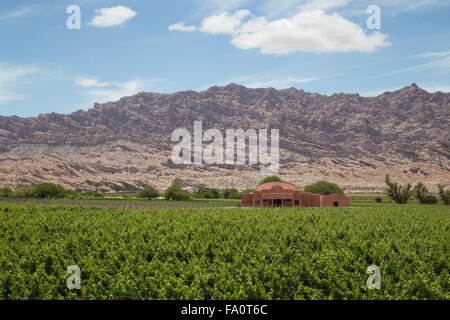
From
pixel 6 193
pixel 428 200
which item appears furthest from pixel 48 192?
pixel 428 200

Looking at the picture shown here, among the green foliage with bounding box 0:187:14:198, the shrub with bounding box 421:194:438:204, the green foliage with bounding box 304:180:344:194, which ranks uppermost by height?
the green foliage with bounding box 304:180:344:194

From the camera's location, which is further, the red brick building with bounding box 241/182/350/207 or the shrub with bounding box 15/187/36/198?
the shrub with bounding box 15/187/36/198

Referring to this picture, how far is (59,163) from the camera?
525 ft

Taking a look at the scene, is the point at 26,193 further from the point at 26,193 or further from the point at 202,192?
the point at 202,192

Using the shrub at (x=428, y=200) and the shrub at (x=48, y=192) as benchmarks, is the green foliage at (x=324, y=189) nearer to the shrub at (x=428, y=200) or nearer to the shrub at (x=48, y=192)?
the shrub at (x=428, y=200)

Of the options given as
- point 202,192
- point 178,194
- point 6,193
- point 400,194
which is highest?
point 400,194

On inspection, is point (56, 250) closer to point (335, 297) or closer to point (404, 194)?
point (335, 297)

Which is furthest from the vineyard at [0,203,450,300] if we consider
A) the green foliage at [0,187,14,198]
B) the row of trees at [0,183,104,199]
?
the row of trees at [0,183,104,199]

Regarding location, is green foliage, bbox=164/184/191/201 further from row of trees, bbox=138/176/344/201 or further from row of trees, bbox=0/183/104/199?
row of trees, bbox=0/183/104/199

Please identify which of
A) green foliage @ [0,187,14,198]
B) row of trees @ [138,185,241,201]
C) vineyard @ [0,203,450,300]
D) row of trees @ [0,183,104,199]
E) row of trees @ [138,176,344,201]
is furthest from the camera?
row of trees @ [138,176,344,201]

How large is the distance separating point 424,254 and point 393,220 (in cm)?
2151

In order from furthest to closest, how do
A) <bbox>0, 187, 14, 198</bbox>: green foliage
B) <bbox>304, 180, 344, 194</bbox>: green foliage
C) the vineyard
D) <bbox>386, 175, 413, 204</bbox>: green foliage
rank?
<bbox>304, 180, 344, 194</bbox>: green foliage, <bbox>386, 175, 413, 204</bbox>: green foliage, <bbox>0, 187, 14, 198</bbox>: green foliage, the vineyard

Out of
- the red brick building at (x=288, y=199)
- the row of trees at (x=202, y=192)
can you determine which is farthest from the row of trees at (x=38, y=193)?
the red brick building at (x=288, y=199)
